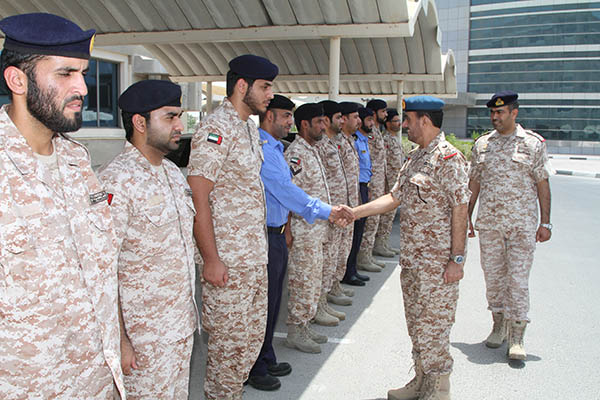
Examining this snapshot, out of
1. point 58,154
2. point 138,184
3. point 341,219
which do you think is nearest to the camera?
point 58,154

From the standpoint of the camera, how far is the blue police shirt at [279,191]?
3.33m

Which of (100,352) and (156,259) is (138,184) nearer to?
(156,259)

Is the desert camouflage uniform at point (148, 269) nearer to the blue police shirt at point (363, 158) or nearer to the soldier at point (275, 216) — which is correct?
the soldier at point (275, 216)

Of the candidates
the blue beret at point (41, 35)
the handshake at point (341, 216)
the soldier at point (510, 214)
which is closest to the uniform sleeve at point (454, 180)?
the handshake at point (341, 216)

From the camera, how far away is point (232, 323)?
2.88m

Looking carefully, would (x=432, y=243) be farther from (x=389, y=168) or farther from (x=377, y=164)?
(x=389, y=168)

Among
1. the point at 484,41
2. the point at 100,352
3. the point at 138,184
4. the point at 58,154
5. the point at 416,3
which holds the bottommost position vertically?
the point at 100,352

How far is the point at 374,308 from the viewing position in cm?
512

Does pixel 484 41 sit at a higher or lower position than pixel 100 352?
higher

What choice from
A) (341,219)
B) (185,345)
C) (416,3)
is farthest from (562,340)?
(416,3)

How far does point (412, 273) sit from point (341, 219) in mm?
712

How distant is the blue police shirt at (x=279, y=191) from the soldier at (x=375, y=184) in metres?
2.98

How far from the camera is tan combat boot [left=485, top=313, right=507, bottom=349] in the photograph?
13.8ft

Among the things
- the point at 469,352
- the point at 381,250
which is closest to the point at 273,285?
the point at 469,352
